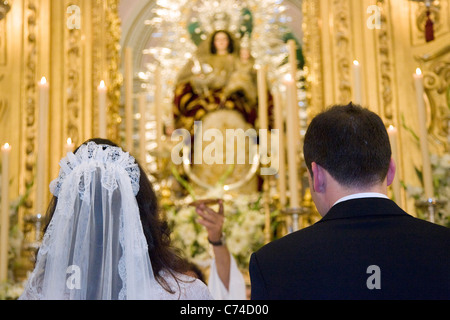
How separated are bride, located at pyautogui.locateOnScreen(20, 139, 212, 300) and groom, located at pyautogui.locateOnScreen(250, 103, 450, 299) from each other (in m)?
0.44

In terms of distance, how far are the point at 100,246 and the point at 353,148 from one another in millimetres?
698

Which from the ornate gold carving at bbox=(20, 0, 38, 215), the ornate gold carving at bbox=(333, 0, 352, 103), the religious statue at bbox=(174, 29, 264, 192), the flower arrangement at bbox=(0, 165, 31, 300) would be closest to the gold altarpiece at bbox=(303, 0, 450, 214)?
the ornate gold carving at bbox=(333, 0, 352, 103)

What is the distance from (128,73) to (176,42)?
1612mm

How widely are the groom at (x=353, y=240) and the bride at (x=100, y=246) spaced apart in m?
0.44

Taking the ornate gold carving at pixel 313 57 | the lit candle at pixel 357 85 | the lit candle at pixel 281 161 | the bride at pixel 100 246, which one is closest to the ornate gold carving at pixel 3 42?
the lit candle at pixel 281 161

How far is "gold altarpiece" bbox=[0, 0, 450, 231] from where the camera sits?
11.6ft

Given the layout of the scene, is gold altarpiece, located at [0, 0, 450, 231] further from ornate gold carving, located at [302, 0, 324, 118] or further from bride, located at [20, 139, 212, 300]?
bride, located at [20, 139, 212, 300]

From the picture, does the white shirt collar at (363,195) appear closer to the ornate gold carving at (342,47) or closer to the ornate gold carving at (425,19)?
the ornate gold carving at (342,47)

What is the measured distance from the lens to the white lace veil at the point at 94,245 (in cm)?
172

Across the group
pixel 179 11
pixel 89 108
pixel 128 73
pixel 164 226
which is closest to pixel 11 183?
pixel 89 108

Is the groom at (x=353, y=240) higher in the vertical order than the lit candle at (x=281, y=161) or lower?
lower

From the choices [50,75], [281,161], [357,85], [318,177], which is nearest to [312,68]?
[281,161]

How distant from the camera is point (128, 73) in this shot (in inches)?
142
